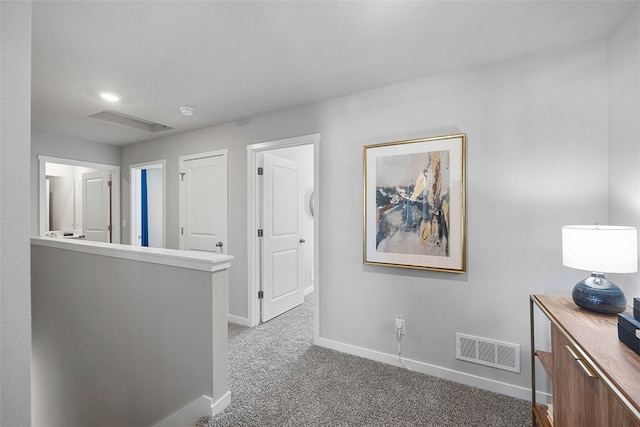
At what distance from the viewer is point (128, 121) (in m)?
3.41

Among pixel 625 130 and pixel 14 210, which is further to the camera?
pixel 625 130

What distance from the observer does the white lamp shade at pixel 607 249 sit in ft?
4.18

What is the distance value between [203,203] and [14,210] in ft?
9.65

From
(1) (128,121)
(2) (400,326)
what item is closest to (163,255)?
(2) (400,326)

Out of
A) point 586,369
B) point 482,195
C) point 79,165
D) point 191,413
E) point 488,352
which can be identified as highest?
point 79,165

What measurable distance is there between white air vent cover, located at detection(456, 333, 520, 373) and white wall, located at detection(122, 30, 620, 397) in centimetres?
5

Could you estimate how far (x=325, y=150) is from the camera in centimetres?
267

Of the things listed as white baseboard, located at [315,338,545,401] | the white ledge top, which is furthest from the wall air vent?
white baseboard, located at [315,338,545,401]

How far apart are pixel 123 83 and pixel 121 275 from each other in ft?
4.93

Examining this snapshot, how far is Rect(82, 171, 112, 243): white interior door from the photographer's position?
4465 millimetres

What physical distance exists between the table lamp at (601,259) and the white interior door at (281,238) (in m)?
2.62

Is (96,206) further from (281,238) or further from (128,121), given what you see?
(281,238)

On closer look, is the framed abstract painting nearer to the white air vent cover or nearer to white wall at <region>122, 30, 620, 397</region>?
white wall at <region>122, 30, 620, 397</region>

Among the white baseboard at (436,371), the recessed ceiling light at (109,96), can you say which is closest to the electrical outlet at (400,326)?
the white baseboard at (436,371)
